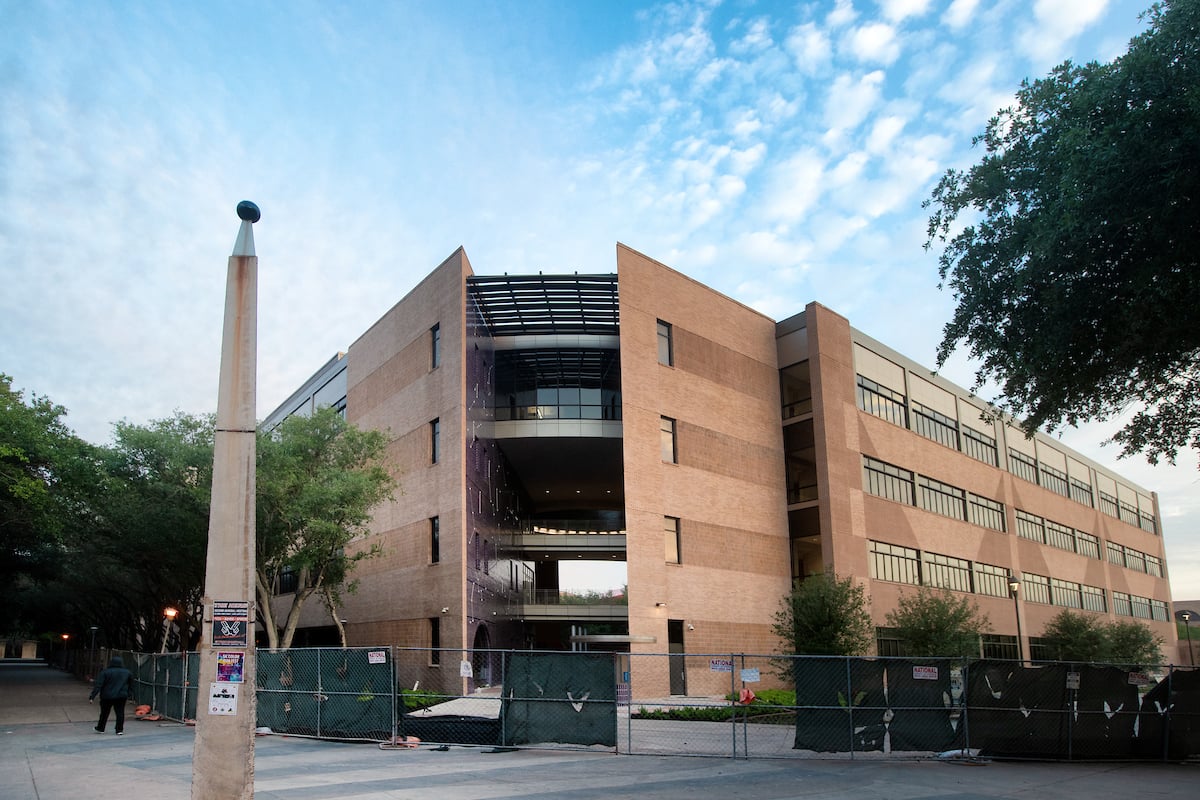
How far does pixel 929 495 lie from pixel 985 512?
26.1 ft

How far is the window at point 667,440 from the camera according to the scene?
37625 millimetres

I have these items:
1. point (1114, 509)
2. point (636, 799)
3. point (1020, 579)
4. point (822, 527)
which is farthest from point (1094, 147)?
point (1114, 509)

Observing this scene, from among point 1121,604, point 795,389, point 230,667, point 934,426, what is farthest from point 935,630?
point 1121,604

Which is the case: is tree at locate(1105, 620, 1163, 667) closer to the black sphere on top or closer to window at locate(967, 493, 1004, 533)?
window at locate(967, 493, 1004, 533)

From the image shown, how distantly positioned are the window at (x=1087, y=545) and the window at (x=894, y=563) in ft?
90.2

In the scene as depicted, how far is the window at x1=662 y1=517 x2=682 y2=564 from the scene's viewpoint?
120 feet

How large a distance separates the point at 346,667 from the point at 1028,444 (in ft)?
186

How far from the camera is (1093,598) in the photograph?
223 ft

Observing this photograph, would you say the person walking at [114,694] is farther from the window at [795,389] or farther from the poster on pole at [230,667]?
the window at [795,389]

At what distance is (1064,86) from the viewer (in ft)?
49.9

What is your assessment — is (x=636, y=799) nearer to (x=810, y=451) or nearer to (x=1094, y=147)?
(x=1094, y=147)

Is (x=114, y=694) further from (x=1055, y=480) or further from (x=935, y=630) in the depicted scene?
(x=1055, y=480)

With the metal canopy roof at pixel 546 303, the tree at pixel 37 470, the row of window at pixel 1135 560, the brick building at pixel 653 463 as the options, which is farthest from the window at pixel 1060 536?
the tree at pixel 37 470

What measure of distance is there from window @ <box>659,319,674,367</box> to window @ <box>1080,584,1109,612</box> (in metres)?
43.8
